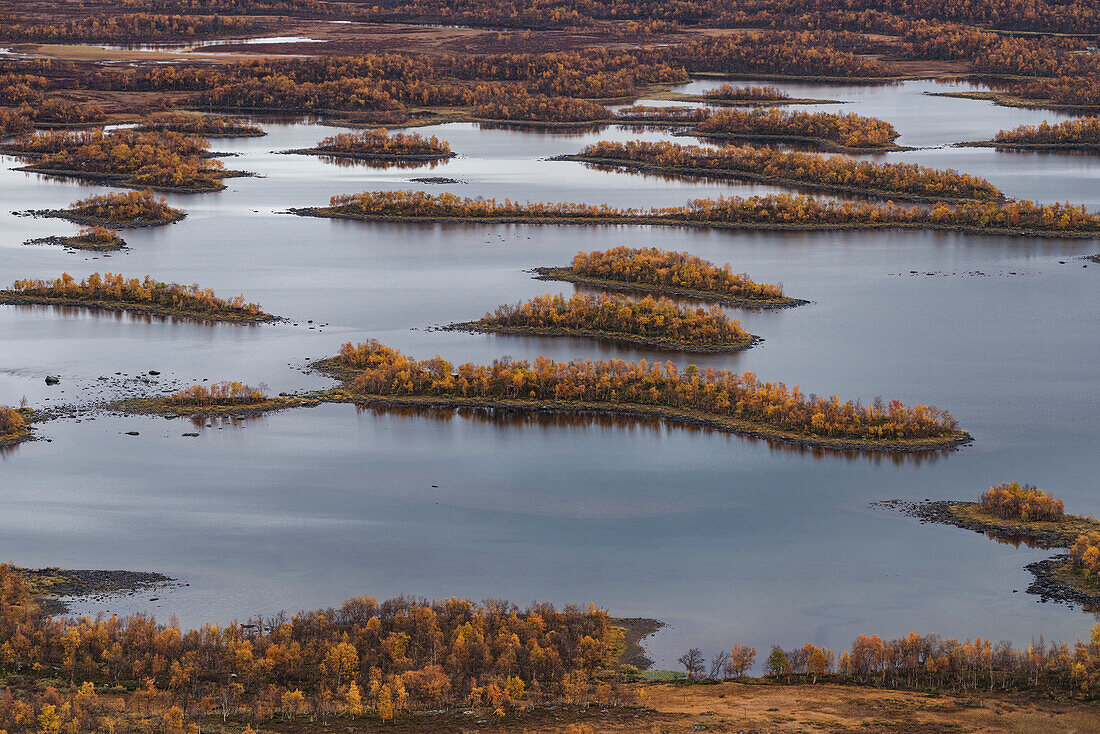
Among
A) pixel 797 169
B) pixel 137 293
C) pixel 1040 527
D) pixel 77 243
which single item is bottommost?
pixel 1040 527

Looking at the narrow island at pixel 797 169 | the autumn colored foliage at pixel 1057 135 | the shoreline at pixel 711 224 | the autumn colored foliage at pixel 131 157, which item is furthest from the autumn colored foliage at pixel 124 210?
the autumn colored foliage at pixel 1057 135

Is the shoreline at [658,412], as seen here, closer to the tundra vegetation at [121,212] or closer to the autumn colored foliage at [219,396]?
the autumn colored foliage at [219,396]

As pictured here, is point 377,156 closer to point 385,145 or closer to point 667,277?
Answer: point 385,145

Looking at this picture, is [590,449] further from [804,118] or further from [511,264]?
[804,118]

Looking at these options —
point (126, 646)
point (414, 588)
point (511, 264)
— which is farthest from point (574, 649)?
point (511, 264)

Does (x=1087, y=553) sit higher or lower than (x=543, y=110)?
lower

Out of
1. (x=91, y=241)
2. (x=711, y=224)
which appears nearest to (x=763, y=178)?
(x=711, y=224)
